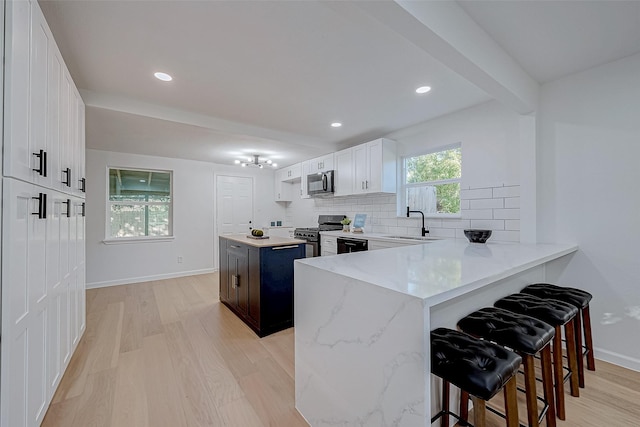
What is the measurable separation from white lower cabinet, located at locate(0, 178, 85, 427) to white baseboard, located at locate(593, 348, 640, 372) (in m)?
3.74

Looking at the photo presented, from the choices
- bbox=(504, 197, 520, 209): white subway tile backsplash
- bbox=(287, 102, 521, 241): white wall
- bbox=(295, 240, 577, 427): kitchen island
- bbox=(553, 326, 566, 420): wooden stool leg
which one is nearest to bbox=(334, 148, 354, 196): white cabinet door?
bbox=(287, 102, 521, 241): white wall

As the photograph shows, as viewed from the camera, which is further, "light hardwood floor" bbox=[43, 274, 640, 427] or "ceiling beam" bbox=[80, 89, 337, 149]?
→ "ceiling beam" bbox=[80, 89, 337, 149]

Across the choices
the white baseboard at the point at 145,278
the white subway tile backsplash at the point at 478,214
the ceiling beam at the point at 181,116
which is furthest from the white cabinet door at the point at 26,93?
the white baseboard at the point at 145,278

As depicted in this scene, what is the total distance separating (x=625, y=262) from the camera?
205 centimetres

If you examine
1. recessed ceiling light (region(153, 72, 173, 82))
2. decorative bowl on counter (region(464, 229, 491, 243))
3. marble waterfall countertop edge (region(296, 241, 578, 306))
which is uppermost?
recessed ceiling light (region(153, 72, 173, 82))

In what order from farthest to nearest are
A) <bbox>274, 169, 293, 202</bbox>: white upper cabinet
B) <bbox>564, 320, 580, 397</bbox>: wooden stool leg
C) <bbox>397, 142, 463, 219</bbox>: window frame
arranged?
<bbox>274, 169, 293, 202</bbox>: white upper cabinet < <bbox>397, 142, 463, 219</bbox>: window frame < <bbox>564, 320, 580, 397</bbox>: wooden stool leg

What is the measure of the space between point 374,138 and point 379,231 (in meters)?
1.44

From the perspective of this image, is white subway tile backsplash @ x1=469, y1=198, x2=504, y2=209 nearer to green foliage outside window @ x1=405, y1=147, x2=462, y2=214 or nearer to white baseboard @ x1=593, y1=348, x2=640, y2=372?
green foliage outside window @ x1=405, y1=147, x2=462, y2=214

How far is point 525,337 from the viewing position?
1.19 m

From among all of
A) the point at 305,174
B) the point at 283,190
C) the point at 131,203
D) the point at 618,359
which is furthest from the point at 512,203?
the point at 131,203

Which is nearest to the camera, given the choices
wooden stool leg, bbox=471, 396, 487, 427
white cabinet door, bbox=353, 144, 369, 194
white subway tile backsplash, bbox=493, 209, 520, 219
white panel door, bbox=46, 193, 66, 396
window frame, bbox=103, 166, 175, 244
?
wooden stool leg, bbox=471, 396, 487, 427

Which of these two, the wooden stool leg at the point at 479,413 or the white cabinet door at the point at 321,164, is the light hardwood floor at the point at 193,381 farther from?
the white cabinet door at the point at 321,164

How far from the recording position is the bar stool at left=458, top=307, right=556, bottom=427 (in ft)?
3.92

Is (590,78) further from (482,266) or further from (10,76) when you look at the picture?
(10,76)
